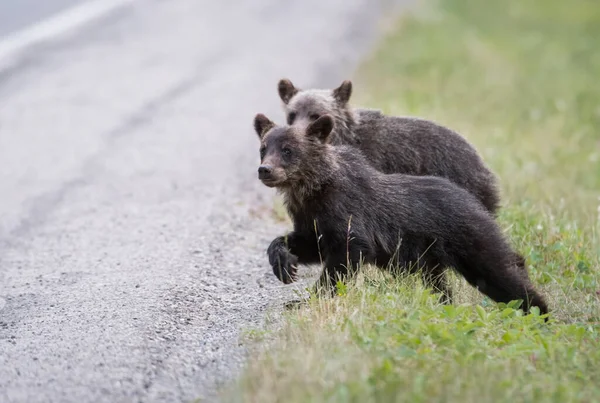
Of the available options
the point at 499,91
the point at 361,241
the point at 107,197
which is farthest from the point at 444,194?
the point at 499,91

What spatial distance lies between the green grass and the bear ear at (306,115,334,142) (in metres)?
1.18

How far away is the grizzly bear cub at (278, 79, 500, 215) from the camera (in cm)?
916

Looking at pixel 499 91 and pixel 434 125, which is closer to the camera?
pixel 434 125

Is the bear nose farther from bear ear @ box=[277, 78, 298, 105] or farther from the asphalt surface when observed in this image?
bear ear @ box=[277, 78, 298, 105]

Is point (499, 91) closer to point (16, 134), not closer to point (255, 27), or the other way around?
point (255, 27)

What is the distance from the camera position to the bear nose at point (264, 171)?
755cm

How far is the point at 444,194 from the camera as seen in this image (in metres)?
7.85

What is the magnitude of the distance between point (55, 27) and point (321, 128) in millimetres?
11473

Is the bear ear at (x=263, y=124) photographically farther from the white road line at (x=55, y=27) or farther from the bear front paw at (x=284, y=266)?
the white road line at (x=55, y=27)

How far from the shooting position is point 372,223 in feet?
25.2

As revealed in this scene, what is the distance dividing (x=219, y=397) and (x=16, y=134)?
25.5 ft

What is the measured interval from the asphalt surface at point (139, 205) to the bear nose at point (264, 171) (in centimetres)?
88

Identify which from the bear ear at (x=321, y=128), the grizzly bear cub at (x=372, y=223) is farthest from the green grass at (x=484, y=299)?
the bear ear at (x=321, y=128)

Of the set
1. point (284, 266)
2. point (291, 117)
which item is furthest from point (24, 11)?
point (284, 266)
